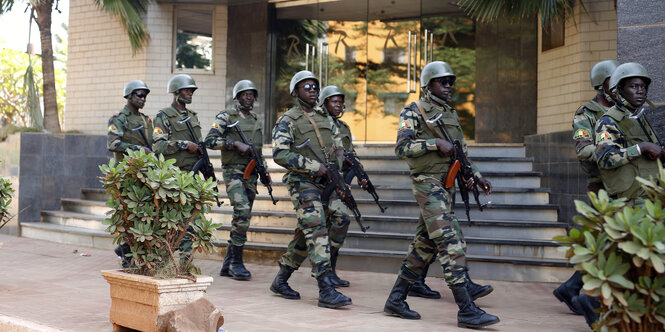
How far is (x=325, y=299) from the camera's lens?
6.56 meters

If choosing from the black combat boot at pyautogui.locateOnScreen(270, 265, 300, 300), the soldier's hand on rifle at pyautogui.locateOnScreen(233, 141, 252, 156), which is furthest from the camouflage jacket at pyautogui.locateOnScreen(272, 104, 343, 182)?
the soldier's hand on rifle at pyautogui.locateOnScreen(233, 141, 252, 156)

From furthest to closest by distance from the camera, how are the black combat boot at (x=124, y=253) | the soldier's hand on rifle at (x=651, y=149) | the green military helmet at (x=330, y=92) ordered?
the green military helmet at (x=330, y=92) < the black combat boot at (x=124, y=253) < the soldier's hand on rifle at (x=651, y=149)

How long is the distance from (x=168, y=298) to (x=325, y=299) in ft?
5.98

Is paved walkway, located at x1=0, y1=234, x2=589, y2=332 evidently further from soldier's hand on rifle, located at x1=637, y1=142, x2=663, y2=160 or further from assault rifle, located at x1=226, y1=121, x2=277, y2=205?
soldier's hand on rifle, located at x1=637, y1=142, x2=663, y2=160

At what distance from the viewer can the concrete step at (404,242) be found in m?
8.58

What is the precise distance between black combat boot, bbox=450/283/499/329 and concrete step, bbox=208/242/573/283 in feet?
8.88

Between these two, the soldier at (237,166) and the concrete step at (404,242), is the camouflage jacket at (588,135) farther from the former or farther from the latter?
the soldier at (237,166)

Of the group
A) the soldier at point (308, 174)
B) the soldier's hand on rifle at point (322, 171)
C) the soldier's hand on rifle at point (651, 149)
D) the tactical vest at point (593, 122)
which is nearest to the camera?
the soldier's hand on rifle at point (651, 149)

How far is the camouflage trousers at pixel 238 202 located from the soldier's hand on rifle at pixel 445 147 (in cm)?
321

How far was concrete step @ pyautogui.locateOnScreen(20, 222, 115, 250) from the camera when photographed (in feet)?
37.6

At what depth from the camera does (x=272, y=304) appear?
22.2 feet

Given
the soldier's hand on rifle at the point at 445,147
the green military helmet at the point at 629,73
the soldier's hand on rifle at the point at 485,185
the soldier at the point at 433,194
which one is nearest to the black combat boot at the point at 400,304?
the soldier at the point at 433,194

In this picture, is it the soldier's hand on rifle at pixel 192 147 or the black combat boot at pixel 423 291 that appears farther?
the soldier's hand on rifle at pixel 192 147

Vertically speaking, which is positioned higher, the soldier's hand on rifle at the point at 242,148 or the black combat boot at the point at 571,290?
the soldier's hand on rifle at the point at 242,148
